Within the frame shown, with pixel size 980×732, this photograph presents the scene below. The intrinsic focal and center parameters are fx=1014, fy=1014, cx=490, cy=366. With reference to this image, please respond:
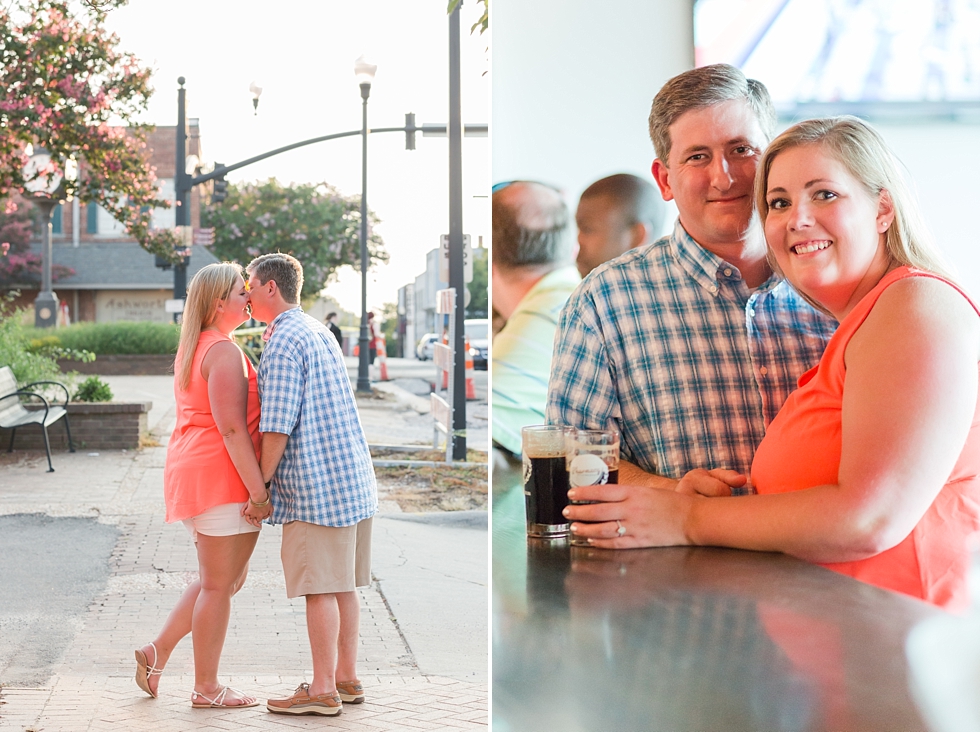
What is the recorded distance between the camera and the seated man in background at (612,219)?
6.52 ft

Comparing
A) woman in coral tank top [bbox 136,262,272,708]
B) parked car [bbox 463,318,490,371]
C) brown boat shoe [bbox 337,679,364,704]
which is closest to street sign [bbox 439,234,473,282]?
woman in coral tank top [bbox 136,262,272,708]

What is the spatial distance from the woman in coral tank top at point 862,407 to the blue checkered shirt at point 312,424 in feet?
6.24

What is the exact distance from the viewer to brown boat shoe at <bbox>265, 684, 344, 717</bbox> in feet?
12.5

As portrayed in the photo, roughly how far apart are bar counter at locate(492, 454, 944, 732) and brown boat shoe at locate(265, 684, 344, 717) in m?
2.08

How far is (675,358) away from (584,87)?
0.57 m

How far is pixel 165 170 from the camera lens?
106 ft

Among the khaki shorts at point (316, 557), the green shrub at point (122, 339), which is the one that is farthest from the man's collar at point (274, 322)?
the green shrub at point (122, 339)

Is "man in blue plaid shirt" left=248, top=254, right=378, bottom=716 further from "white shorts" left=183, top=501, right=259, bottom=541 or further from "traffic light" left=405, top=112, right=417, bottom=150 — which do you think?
"traffic light" left=405, top=112, right=417, bottom=150

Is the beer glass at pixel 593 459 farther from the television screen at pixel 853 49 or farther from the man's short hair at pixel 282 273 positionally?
the man's short hair at pixel 282 273

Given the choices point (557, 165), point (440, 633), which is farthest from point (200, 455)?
point (557, 165)

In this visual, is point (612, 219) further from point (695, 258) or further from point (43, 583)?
point (43, 583)

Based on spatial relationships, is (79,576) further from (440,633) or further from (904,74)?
(904,74)

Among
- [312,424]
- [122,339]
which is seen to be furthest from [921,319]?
[122,339]

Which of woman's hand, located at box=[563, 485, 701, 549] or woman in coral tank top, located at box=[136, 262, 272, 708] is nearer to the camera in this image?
woman's hand, located at box=[563, 485, 701, 549]
